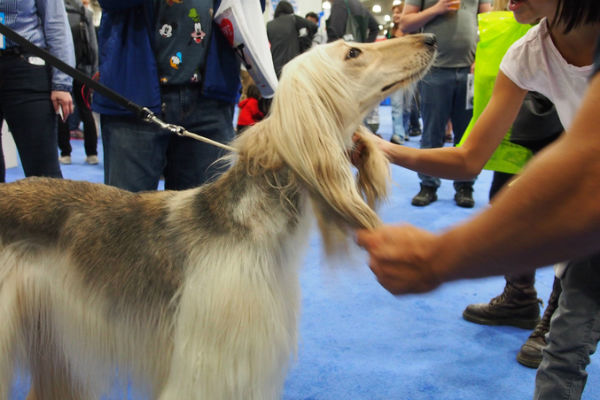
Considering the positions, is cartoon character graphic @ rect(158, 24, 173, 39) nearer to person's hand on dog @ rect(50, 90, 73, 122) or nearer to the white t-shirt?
person's hand on dog @ rect(50, 90, 73, 122)

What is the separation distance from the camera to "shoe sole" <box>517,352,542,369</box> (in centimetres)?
230

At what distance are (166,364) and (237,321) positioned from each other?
0.32 meters

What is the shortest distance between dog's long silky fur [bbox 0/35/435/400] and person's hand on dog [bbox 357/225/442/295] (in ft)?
0.86

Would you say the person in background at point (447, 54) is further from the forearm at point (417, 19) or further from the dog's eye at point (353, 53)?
the dog's eye at point (353, 53)

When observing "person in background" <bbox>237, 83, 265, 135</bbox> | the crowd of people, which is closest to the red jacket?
"person in background" <bbox>237, 83, 265, 135</bbox>

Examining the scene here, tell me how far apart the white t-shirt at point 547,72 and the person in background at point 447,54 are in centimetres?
258

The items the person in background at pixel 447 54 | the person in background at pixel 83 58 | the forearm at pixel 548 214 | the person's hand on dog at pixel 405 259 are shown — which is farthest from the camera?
the person in background at pixel 83 58

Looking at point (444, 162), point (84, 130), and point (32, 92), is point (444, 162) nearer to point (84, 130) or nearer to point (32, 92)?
point (32, 92)

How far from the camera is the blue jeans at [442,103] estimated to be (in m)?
4.38

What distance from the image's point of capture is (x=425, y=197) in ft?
16.3

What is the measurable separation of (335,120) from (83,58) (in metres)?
5.91

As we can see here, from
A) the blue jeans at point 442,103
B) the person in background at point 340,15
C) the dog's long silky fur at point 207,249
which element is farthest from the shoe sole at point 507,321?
the person in background at point 340,15

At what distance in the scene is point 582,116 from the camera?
63cm

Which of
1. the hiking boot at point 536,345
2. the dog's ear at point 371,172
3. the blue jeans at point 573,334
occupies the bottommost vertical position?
the hiking boot at point 536,345
